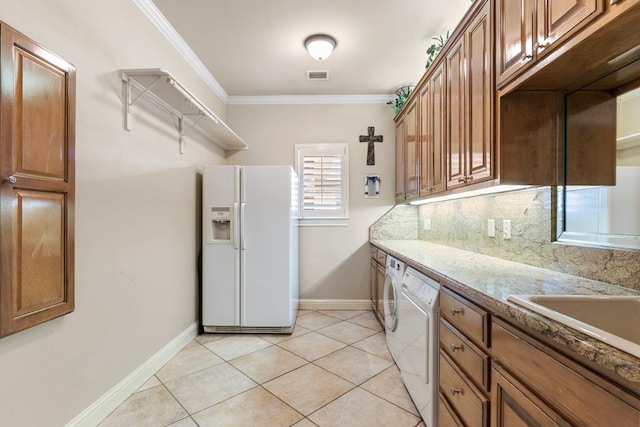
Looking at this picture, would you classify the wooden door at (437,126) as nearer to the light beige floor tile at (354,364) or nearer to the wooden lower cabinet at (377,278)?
the wooden lower cabinet at (377,278)

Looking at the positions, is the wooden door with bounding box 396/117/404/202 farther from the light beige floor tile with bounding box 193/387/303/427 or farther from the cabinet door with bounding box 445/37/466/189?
the light beige floor tile with bounding box 193/387/303/427

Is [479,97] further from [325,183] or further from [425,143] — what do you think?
[325,183]

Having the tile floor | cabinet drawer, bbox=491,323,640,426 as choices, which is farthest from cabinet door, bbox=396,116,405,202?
cabinet drawer, bbox=491,323,640,426

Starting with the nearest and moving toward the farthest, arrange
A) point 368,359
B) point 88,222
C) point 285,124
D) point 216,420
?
point 88,222 → point 216,420 → point 368,359 → point 285,124

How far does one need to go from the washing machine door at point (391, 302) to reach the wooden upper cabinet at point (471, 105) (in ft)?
2.82

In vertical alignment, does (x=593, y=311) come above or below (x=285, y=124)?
below

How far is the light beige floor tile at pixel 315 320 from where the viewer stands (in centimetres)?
312

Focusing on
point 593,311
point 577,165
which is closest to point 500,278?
point 593,311

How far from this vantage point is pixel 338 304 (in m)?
3.66

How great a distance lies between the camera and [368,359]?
237cm

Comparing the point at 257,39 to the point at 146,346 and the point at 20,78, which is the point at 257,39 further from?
the point at 146,346

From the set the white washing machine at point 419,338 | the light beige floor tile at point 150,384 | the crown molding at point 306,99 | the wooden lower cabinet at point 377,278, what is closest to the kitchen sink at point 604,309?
the white washing machine at point 419,338

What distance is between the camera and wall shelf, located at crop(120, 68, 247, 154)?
1842 mm

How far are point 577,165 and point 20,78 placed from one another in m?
2.53
